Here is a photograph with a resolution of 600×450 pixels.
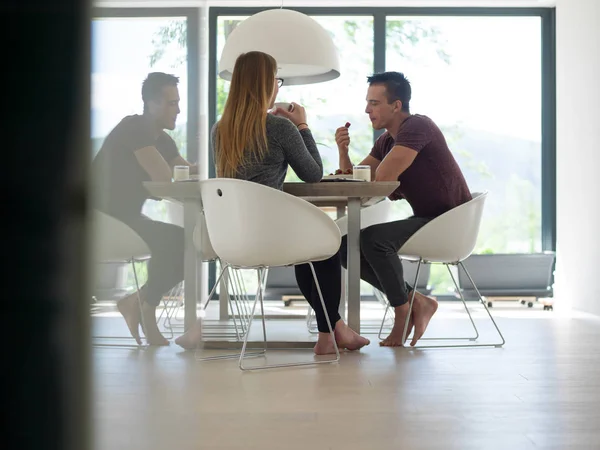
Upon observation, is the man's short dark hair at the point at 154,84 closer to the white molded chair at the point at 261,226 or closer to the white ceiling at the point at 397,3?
the white molded chair at the point at 261,226

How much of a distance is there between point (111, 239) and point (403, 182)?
343 cm

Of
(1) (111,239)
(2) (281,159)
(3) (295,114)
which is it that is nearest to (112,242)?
(1) (111,239)

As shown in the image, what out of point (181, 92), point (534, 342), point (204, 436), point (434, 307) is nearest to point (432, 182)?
point (434, 307)

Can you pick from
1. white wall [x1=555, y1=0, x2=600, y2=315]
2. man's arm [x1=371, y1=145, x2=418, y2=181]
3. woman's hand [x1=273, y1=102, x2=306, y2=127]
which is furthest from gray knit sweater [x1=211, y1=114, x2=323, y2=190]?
white wall [x1=555, y1=0, x2=600, y2=315]

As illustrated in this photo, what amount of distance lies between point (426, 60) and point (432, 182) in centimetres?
330

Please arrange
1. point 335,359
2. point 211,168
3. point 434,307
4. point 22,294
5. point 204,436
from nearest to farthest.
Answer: point 22,294 < point 204,436 < point 335,359 < point 434,307 < point 211,168

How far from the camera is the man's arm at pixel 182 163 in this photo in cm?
30

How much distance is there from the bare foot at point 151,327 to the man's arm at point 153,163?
5cm

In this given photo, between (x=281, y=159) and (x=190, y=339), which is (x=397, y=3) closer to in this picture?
(x=281, y=159)

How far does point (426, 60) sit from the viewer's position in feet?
21.4

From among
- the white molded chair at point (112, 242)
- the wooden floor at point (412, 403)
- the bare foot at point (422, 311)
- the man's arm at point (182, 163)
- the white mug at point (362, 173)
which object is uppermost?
the white mug at point (362, 173)

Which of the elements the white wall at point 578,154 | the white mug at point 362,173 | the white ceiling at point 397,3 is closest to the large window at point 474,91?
the white ceiling at point 397,3

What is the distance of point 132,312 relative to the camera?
0.83 feet

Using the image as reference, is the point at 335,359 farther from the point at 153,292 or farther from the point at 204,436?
the point at 153,292
